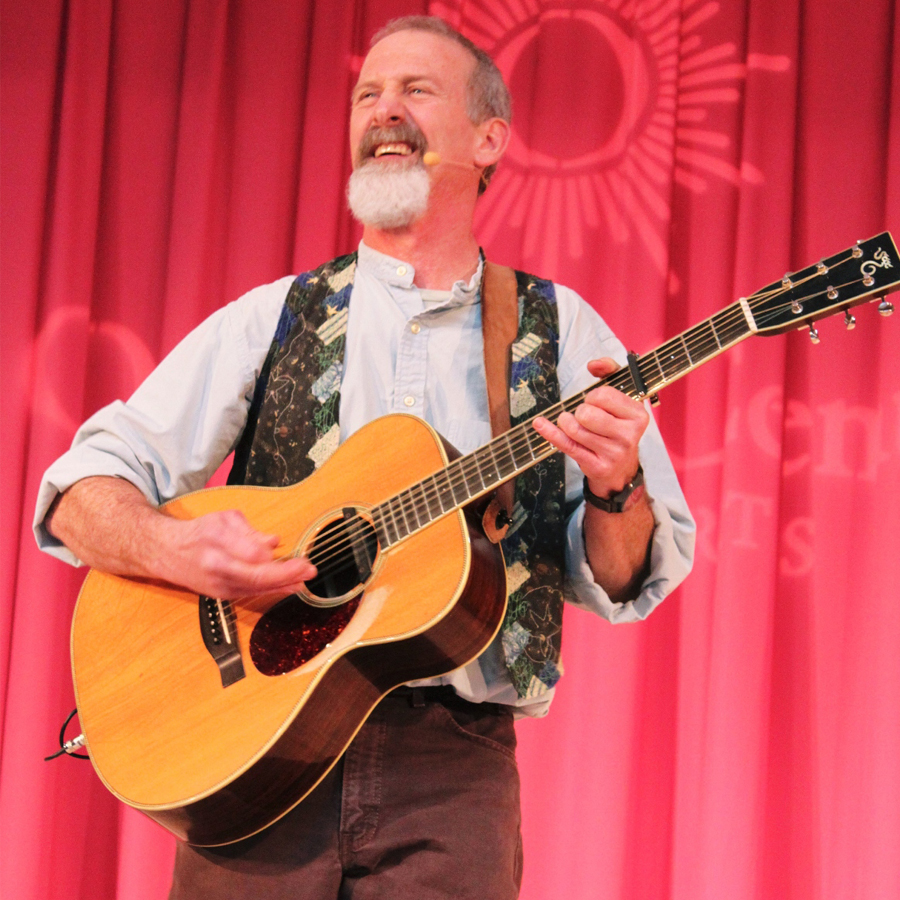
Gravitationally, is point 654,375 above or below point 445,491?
above

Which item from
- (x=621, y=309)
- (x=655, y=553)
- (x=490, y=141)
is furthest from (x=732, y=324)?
(x=621, y=309)

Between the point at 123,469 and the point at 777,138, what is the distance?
6.94ft

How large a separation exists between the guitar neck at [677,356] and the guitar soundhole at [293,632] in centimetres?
14

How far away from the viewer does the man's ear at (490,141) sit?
79.9 inches

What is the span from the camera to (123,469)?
165cm

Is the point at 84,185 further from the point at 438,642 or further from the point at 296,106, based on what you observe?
the point at 438,642

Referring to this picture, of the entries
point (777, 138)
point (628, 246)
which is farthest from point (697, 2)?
point (628, 246)

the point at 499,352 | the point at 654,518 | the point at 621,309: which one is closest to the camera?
the point at 654,518

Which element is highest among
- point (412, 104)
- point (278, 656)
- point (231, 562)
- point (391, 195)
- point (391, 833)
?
point (412, 104)

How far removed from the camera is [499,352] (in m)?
1.74

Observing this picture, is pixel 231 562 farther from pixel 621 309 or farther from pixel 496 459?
pixel 621 309

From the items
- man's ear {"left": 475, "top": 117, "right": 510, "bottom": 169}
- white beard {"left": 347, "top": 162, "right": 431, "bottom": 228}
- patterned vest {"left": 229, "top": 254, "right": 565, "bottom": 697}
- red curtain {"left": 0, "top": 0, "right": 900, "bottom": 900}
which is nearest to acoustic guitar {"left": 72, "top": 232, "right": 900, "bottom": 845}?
patterned vest {"left": 229, "top": 254, "right": 565, "bottom": 697}

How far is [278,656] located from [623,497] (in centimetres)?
58

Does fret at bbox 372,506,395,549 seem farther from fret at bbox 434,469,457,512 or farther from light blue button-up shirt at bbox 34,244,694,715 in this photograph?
light blue button-up shirt at bbox 34,244,694,715
